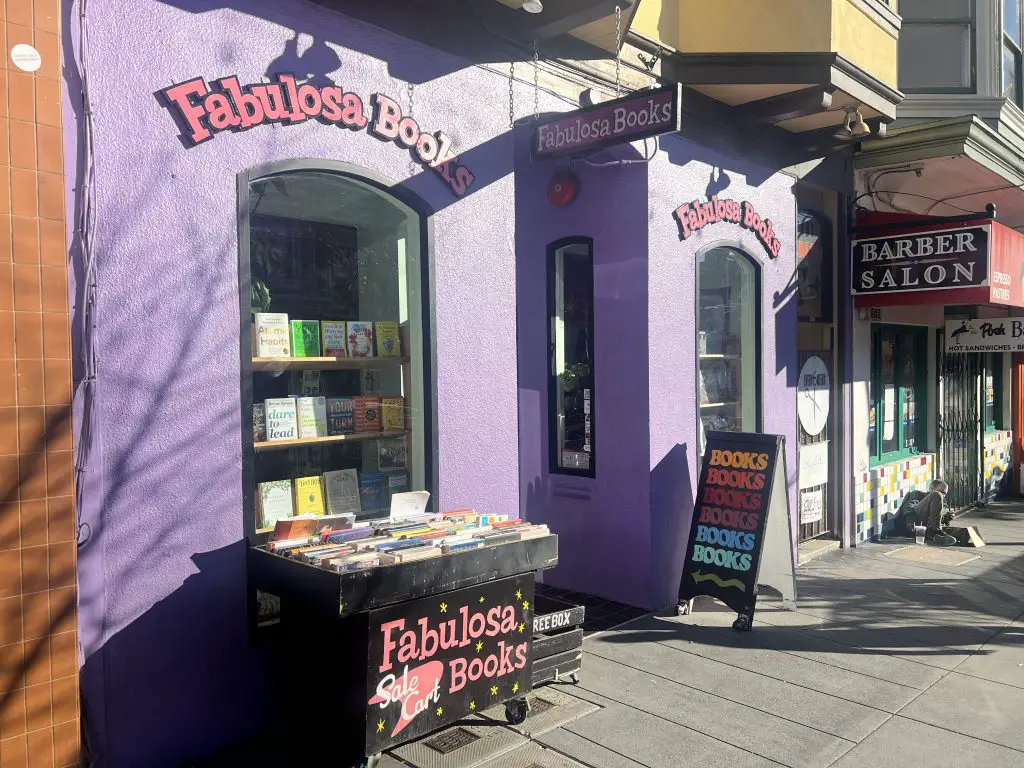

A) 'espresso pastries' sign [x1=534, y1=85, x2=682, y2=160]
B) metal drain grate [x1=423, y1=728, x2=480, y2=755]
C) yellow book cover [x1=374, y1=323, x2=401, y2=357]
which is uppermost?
'espresso pastries' sign [x1=534, y1=85, x2=682, y2=160]

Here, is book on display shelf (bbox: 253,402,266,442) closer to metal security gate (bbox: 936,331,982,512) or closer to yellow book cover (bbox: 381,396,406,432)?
yellow book cover (bbox: 381,396,406,432)

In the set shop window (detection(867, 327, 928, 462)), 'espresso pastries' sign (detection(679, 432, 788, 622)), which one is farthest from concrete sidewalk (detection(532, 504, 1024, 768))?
shop window (detection(867, 327, 928, 462))

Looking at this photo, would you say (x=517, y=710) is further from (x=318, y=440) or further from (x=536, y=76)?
(x=536, y=76)

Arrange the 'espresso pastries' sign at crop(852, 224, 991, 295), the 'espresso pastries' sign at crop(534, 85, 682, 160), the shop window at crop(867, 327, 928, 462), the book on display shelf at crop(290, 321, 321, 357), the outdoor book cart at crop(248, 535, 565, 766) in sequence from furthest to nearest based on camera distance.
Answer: the shop window at crop(867, 327, 928, 462) < the 'espresso pastries' sign at crop(852, 224, 991, 295) < the 'espresso pastries' sign at crop(534, 85, 682, 160) < the book on display shelf at crop(290, 321, 321, 357) < the outdoor book cart at crop(248, 535, 565, 766)

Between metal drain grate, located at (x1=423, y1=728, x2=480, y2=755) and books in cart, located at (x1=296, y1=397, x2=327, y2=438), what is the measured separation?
6.07 ft

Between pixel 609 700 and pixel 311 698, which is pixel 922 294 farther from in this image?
pixel 311 698

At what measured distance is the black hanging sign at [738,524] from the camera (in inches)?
249

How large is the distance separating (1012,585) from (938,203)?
18.5ft

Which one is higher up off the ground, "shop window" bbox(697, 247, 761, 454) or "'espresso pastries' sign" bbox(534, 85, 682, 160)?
"'espresso pastries' sign" bbox(534, 85, 682, 160)

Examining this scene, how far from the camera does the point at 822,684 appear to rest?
5195mm

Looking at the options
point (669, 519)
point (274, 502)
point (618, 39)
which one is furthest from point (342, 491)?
point (618, 39)

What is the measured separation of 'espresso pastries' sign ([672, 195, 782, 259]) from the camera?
6974 mm

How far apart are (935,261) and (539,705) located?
6.08 metres

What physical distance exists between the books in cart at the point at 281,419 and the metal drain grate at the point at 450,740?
1.86 meters
